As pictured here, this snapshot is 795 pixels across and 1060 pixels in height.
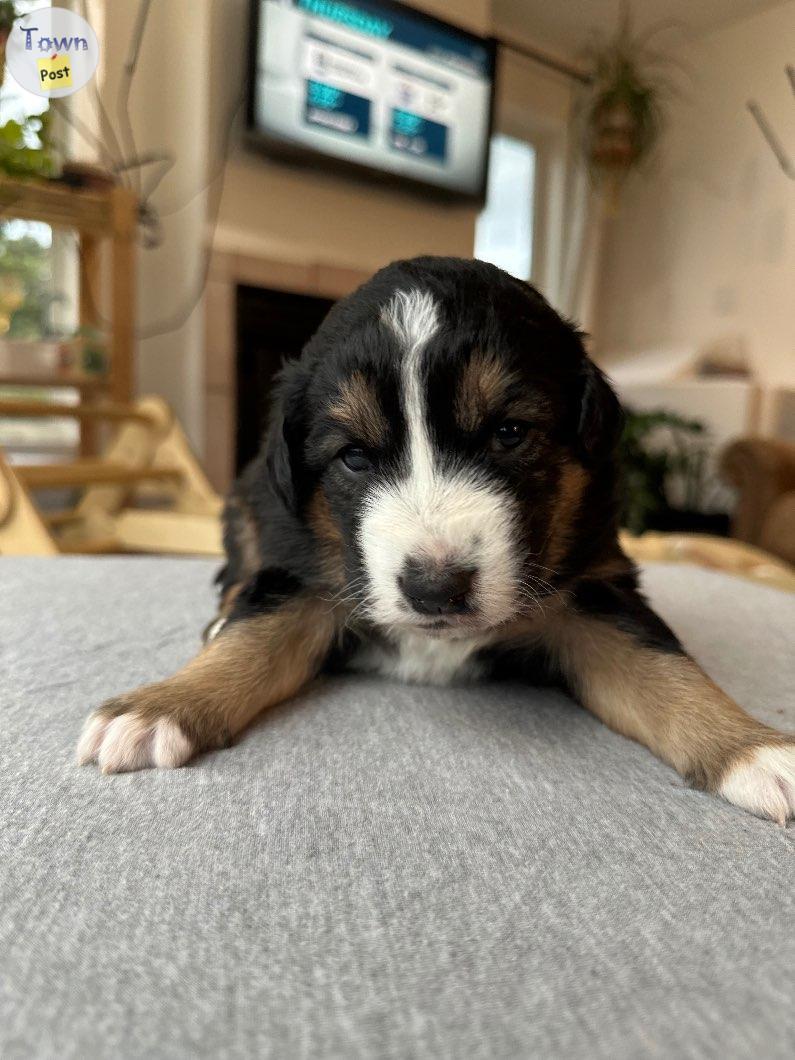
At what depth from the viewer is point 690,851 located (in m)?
0.83

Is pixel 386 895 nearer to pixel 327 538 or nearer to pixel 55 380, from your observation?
pixel 327 538

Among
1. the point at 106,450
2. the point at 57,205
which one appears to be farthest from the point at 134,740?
the point at 106,450

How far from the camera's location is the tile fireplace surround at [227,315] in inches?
173

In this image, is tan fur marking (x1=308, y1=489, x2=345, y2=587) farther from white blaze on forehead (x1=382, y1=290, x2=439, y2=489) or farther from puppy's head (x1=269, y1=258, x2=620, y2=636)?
white blaze on forehead (x1=382, y1=290, x2=439, y2=489)

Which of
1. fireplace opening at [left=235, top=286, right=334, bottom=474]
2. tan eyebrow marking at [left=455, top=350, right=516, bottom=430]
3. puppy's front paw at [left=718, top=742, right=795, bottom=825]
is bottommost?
puppy's front paw at [left=718, top=742, right=795, bottom=825]

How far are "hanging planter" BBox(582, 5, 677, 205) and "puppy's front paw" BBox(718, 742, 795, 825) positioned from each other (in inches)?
88.8

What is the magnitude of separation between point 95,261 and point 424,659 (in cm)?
292

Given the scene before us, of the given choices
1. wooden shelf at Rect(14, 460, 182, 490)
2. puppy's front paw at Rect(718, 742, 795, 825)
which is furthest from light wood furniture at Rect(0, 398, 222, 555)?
puppy's front paw at Rect(718, 742, 795, 825)

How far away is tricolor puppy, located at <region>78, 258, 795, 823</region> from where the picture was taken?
102 cm

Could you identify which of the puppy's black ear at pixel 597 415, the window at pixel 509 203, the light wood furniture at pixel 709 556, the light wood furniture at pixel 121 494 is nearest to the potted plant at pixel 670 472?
the light wood furniture at pixel 709 556

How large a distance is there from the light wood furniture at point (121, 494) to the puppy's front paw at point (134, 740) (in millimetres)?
2000

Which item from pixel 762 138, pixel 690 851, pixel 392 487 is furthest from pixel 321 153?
pixel 690 851

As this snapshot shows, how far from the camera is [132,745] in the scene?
3.26 feet

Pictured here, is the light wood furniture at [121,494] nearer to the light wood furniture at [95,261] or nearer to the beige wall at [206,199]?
Result: the light wood furniture at [95,261]
